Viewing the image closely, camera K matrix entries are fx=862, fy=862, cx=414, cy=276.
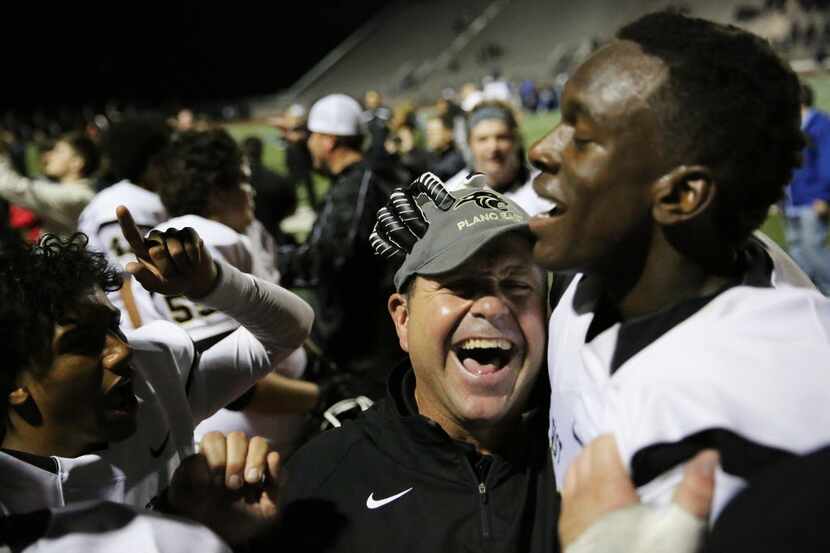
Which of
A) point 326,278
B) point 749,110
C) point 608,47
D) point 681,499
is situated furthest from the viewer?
point 326,278

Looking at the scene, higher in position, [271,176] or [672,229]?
[672,229]

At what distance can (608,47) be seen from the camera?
4.40 feet

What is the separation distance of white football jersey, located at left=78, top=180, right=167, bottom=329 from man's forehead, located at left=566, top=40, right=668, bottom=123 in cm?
243

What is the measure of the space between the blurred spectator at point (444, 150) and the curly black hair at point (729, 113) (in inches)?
196

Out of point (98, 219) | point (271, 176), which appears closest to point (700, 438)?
point (98, 219)

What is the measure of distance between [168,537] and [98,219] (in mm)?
2523

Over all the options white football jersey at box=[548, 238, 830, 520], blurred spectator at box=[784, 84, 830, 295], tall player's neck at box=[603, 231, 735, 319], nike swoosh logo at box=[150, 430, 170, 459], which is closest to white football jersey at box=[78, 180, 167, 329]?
nike swoosh logo at box=[150, 430, 170, 459]

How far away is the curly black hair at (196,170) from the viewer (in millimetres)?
3143

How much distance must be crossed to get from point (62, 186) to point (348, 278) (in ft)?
6.49

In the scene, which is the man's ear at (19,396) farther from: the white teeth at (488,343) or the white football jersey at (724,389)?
the white football jersey at (724,389)

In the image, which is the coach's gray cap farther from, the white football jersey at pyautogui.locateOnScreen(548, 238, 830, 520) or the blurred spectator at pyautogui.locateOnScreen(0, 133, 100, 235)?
the blurred spectator at pyautogui.locateOnScreen(0, 133, 100, 235)

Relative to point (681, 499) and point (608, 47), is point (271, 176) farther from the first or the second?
point (681, 499)

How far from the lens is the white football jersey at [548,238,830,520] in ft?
3.49

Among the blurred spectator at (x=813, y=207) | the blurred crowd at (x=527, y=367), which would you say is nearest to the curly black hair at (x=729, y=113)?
the blurred crowd at (x=527, y=367)
